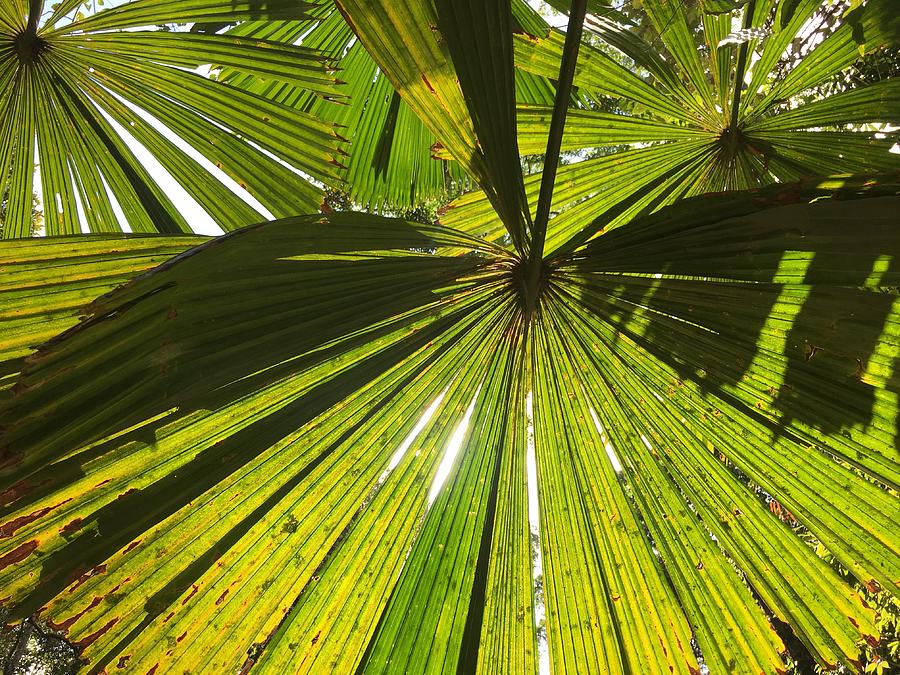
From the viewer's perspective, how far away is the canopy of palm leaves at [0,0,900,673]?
102 centimetres

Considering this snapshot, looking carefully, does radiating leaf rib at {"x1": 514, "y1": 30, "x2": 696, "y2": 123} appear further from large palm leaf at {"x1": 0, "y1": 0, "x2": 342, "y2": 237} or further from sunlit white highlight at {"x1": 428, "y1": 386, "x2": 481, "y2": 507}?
sunlit white highlight at {"x1": 428, "y1": 386, "x2": 481, "y2": 507}

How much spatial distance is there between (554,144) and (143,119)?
1427 mm

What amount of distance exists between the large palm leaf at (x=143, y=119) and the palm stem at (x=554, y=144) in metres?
0.81

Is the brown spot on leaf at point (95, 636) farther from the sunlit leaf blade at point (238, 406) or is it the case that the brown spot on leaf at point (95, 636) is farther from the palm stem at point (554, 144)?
the palm stem at point (554, 144)

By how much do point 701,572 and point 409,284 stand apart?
1130 millimetres

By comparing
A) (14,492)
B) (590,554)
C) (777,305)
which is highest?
(777,305)

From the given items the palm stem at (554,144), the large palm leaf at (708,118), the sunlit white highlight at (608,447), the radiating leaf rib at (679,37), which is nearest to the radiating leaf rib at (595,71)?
the large palm leaf at (708,118)

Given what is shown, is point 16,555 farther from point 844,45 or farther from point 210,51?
point 844,45

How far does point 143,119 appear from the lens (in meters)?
1.98

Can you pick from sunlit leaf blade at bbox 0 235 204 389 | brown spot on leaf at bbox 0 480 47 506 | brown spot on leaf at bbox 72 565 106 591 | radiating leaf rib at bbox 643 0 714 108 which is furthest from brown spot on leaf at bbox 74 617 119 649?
radiating leaf rib at bbox 643 0 714 108

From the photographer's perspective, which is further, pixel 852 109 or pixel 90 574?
pixel 852 109

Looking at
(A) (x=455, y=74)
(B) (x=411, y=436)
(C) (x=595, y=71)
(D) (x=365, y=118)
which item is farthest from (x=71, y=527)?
(D) (x=365, y=118)

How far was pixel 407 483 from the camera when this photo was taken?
164 cm

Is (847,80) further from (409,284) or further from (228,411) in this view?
(228,411)
